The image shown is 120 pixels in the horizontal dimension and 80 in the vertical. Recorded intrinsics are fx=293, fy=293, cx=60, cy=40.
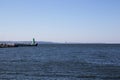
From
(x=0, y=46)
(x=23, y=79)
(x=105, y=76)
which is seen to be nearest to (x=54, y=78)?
(x=23, y=79)

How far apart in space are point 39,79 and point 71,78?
4.44 m

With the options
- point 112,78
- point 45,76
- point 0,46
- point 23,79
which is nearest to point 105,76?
point 112,78

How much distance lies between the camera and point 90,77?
4116cm

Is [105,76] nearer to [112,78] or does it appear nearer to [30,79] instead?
[112,78]

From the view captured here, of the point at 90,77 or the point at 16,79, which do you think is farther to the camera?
the point at 90,77

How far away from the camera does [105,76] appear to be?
41906mm

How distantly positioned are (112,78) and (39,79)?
999 cm

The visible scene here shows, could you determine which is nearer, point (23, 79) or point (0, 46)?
point (23, 79)

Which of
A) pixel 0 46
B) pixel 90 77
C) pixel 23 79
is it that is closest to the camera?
pixel 23 79

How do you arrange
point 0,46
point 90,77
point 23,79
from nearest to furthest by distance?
point 23,79, point 90,77, point 0,46

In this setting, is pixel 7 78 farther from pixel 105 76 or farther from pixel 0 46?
pixel 0 46

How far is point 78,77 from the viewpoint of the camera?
41.3m

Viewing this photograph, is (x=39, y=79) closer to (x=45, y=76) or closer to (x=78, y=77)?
(x=45, y=76)

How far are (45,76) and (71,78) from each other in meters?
4.04
